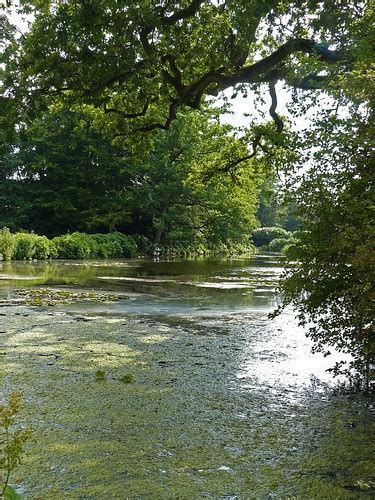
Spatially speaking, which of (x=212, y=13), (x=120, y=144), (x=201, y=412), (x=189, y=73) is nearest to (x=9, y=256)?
(x=120, y=144)

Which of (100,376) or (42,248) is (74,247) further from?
(100,376)

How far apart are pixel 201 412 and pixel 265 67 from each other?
757 centimetres

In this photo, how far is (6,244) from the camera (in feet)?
69.3

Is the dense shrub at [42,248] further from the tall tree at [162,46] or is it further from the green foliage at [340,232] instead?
the green foliage at [340,232]

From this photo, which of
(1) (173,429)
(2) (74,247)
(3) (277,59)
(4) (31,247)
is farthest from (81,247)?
(1) (173,429)

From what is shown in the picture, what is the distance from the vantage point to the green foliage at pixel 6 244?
20.9 meters

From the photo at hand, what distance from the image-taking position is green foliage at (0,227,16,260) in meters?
20.9

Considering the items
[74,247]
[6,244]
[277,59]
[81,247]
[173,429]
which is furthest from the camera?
[81,247]

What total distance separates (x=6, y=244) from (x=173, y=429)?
1952 cm

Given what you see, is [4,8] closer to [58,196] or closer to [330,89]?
[330,89]

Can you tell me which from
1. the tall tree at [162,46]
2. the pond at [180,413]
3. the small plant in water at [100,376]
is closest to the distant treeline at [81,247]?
the tall tree at [162,46]

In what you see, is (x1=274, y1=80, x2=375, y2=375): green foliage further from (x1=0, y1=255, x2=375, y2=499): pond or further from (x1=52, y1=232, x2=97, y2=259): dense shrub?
(x1=52, y1=232, x2=97, y2=259): dense shrub

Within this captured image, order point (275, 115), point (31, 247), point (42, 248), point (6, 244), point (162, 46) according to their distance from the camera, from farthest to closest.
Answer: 1. point (42, 248)
2. point (31, 247)
3. point (6, 244)
4. point (275, 115)
5. point (162, 46)

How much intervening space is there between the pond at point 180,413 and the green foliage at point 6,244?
14.7 metres
